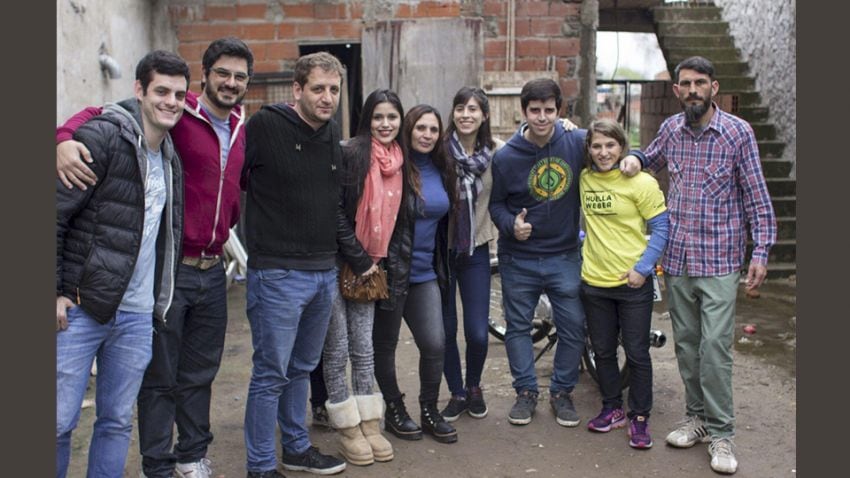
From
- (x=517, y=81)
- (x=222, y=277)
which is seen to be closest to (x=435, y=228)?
(x=222, y=277)

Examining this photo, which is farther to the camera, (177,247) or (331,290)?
(331,290)

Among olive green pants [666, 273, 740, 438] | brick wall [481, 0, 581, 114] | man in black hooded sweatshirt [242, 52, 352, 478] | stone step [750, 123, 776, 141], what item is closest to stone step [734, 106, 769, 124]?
stone step [750, 123, 776, 141]

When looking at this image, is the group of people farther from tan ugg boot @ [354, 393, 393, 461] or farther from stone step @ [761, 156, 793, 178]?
stone step @ [761, 156, 793, 178]

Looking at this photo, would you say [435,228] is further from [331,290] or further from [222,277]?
[222,277]

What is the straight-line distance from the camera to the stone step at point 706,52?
12289mm

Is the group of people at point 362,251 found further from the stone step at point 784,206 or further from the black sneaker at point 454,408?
the stone step at point 784,206

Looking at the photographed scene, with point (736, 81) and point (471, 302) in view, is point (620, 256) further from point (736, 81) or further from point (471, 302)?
point (736, 81)

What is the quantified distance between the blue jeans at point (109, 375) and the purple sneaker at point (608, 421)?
263 centimetres

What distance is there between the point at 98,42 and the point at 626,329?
5.35 m

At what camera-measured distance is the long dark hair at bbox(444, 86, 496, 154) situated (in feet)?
15.9

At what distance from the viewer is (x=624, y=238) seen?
4785mm

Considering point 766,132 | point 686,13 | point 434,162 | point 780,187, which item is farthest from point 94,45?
point 686,13

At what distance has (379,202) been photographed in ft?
14.5

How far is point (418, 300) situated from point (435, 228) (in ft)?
1.31
